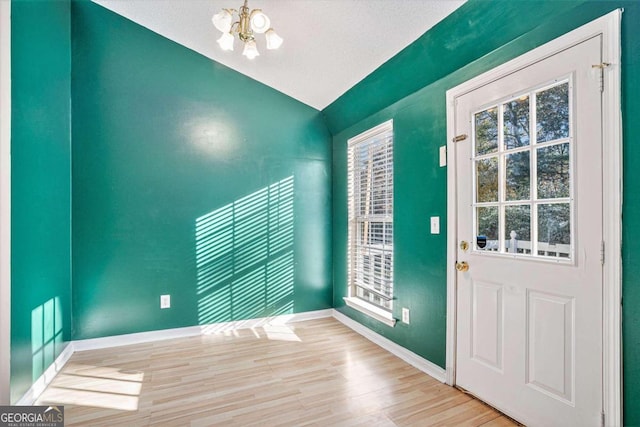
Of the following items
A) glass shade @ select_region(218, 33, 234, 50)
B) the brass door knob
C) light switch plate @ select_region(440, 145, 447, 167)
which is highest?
glass shade @ select_region(218, 33, 234, 50)

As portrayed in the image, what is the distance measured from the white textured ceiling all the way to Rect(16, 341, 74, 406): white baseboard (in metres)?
2.97

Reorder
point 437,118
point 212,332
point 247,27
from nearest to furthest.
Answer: point 247,27, point 437,118, point 212,332

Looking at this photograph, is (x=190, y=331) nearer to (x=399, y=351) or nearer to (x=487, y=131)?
(x=399, y=351)

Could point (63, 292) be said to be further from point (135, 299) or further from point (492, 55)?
point (492, 55)

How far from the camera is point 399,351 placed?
2572 mm

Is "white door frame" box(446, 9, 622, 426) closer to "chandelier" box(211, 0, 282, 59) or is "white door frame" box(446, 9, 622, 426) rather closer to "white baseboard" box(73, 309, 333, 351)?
"chandelier" box(211, 0, 282, 59)

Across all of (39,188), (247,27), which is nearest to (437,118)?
(247,27)

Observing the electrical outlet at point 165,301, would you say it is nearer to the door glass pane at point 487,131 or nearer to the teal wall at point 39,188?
the teal wall at point 39,188

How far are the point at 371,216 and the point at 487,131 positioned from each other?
145 cm

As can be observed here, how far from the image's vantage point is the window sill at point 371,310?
2.69 m

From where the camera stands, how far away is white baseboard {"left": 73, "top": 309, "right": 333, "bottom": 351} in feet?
9.00

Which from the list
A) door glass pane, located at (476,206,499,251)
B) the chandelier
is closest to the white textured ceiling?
the chandelier

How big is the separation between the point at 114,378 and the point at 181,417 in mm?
820

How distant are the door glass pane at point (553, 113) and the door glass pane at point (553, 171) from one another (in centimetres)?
7
